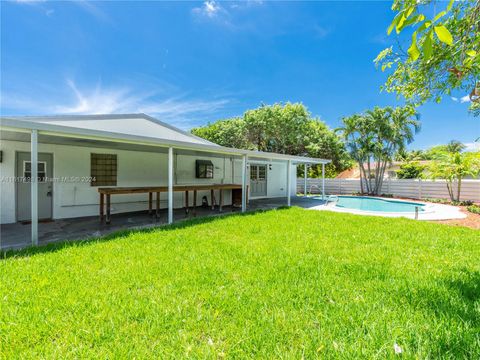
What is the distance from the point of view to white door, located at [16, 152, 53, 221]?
26.1ft

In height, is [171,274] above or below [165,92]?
below

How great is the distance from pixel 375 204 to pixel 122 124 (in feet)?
48.9

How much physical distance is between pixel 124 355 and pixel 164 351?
0.34 metres

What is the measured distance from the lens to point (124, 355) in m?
2.17

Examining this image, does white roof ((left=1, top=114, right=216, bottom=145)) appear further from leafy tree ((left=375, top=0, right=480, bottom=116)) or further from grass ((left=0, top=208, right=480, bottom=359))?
leafy tree ((left=375, top=0, right=480, bottom=116))

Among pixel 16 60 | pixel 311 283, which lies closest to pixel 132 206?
pixel 16 60

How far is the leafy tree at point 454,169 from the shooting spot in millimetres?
12609

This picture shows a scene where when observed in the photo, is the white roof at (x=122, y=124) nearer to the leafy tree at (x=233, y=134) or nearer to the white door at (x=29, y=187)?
the white door at (x=29, y=187)

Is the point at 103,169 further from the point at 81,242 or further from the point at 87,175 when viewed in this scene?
the point at 81,242

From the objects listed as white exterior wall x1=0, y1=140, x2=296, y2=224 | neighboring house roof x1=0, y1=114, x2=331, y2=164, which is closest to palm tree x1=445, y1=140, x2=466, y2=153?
neighboring house roof x1=0, y1=114, x2=331, y2=164

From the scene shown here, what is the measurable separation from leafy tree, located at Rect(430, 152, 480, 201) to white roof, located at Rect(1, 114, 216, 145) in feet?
45.3

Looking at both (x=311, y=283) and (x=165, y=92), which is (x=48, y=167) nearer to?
(x=311, y=283)

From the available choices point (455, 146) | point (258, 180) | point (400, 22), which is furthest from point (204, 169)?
point (455, 146)

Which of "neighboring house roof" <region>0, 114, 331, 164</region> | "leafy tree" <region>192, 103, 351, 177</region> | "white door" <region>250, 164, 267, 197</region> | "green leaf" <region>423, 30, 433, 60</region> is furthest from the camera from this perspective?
"leafy tree" <region>192, 103, 351, 177</region>
